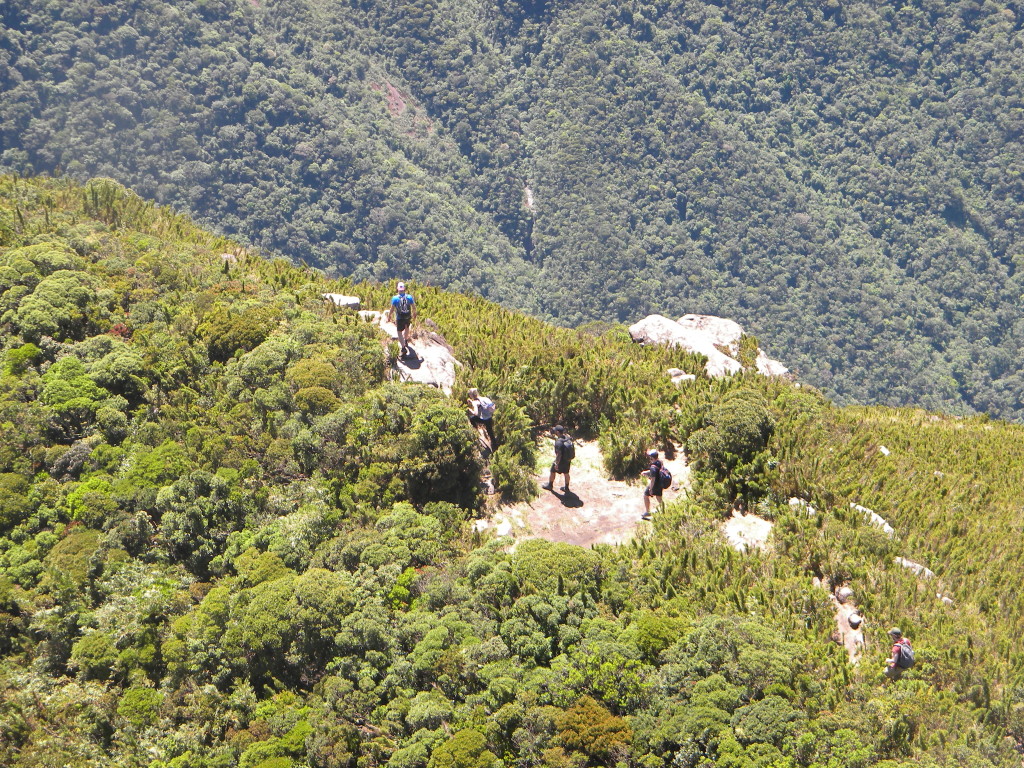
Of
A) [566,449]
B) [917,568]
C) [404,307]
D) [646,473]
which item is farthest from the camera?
[404,307]

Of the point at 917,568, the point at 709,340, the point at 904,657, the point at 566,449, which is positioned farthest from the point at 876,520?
the point at 709,340

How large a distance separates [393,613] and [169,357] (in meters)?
9.54

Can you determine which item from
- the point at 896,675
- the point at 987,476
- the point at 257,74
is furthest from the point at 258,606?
the point at 257,74

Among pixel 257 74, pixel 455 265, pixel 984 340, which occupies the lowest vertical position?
pixel 455 265

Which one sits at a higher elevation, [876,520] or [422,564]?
[876,520]

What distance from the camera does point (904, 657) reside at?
13430mm

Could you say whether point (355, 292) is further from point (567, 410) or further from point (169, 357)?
point (567, 410)

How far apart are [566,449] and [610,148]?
134 meters

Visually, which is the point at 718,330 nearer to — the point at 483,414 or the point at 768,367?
the point at 768,367

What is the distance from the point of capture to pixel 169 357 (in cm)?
2045

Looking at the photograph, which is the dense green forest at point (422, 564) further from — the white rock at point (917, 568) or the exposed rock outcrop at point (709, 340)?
the exposed rock outcrop at point (709, 340)

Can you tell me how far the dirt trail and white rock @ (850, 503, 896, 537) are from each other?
3.42 meters

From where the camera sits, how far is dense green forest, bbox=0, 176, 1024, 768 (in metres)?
12.7

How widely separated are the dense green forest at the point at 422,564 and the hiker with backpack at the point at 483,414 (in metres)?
0.38
